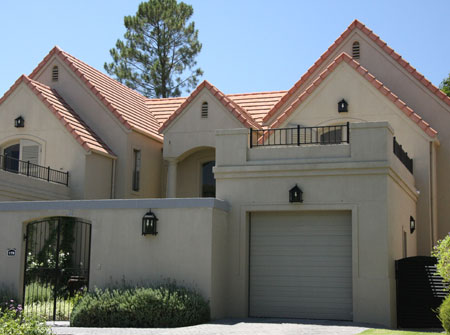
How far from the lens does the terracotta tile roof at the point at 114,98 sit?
2886cm

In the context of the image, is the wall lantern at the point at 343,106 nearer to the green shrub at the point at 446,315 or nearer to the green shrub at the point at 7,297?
the green shrub at the point at 446,315

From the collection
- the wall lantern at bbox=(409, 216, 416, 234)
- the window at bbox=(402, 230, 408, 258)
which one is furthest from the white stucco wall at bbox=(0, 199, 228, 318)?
the wall lantern at bbox=(409, 216, 416, 234)

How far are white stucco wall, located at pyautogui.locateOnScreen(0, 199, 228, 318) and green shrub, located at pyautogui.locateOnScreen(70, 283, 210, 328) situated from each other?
669 millimetres

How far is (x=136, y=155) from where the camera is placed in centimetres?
2909

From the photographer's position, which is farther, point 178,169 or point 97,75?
point 97,75

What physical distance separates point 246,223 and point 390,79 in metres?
10.0

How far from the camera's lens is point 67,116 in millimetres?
28031

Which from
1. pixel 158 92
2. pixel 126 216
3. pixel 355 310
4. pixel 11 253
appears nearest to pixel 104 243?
pixel 126 216

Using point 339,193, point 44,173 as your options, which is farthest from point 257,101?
point 339,193

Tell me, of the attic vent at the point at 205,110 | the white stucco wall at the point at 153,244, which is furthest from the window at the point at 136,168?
the white stucco wall at the point at 153,244

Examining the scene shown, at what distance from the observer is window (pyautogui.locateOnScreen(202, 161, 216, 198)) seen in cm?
2904

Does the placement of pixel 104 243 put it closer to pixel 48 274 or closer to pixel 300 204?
pixel 48 274

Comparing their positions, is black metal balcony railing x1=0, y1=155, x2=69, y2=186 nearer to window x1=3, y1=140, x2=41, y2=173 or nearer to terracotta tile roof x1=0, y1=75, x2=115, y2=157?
window x1=3, y1=140, x2=41, y2=173

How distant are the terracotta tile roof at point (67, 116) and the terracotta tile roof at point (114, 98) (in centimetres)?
128
